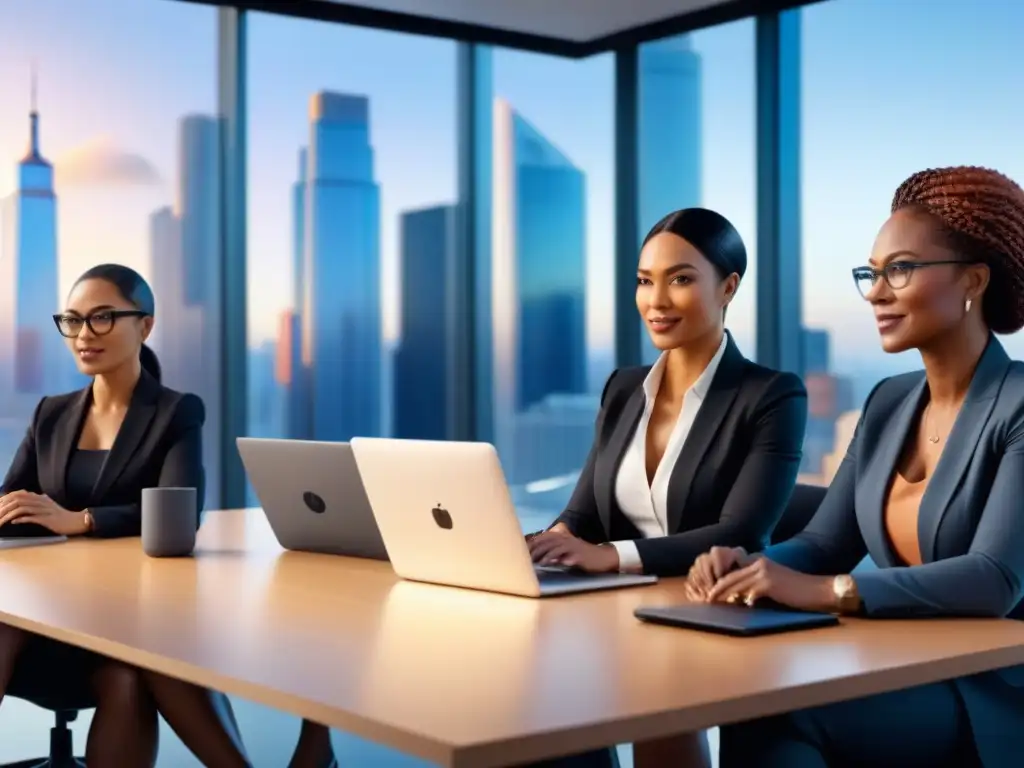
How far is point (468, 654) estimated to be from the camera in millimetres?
1877

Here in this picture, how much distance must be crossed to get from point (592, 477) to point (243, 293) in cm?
328

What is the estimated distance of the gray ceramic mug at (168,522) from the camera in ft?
9.62

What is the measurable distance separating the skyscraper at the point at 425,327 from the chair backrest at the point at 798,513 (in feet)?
12.7

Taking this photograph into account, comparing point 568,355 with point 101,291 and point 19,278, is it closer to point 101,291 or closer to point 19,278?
point 19,278

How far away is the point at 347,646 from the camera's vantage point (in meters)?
1.94

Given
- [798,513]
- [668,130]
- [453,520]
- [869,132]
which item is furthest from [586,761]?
[668,130]

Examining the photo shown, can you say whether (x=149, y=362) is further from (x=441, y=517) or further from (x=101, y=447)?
(x=441, y=517)

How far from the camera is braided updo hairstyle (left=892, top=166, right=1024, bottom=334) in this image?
2.39 metres

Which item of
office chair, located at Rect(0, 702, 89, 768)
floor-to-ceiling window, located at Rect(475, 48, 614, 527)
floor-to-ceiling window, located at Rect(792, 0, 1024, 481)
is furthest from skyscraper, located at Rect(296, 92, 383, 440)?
office chair, located at Rect(0, 702, 89, 768)

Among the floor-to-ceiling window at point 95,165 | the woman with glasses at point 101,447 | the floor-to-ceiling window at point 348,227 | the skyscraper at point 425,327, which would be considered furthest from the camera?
the skyscraper at point 425,327

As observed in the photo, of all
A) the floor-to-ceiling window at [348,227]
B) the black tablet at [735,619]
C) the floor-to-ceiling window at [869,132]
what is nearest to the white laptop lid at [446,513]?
the black tablet at [735,619]

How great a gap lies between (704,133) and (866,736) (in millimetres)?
4634

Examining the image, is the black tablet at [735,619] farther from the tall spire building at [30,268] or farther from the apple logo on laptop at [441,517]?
the tall spire building at [30,268]

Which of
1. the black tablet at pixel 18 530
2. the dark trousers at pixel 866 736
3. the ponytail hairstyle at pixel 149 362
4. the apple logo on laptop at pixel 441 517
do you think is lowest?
the dark trousers at pixel 866 736
